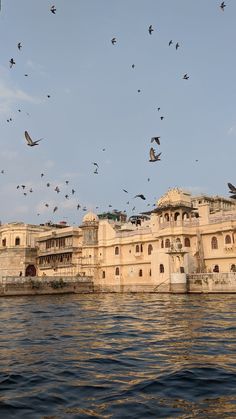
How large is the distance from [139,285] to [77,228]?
14.8 meters

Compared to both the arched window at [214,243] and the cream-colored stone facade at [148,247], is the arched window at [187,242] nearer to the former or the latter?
the cream-colored stone facade at [148,247]

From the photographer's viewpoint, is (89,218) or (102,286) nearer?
(102,286)

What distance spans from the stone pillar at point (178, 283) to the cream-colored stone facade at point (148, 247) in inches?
18.1

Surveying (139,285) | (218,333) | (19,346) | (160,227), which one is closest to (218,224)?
(160,227)

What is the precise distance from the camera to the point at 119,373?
7.89 meters

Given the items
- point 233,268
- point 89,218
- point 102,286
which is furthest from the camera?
point 89,218

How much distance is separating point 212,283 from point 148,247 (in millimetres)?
13174

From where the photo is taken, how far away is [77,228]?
59.1 m

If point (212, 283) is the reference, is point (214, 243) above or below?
above

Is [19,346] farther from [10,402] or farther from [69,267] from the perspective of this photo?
[69,267]

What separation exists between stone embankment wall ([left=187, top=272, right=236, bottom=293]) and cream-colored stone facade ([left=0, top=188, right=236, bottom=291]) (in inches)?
66.8

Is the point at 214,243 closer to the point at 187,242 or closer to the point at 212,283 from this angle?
the point at 187,242

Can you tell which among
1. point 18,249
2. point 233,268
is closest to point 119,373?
point 233,268

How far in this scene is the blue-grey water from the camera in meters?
5.82
